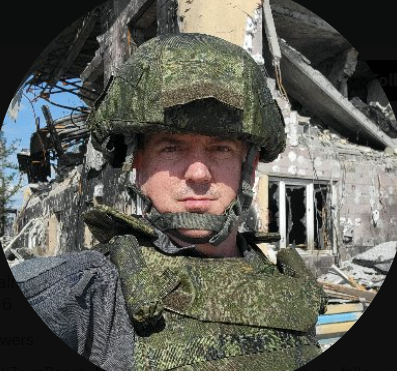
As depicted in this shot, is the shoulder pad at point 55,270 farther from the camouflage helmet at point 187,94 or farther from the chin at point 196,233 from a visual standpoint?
the camouflage helmet at point 187,94

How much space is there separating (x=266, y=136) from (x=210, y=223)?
22.3 inches

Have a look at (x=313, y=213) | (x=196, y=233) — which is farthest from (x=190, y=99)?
(x=313, y=213)

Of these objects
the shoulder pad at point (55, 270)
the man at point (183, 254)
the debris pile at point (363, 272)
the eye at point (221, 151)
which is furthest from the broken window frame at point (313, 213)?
the shoulder pad at point (55, 270)

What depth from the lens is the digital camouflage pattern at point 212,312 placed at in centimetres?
170

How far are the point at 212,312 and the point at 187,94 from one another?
96 cm

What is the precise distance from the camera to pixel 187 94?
1847 mm

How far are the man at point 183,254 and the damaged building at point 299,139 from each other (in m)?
3.73

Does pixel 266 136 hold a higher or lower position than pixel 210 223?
Answer: higher

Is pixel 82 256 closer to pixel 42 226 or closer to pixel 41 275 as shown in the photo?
pixel 41 275

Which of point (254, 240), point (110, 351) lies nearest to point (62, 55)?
point (254, 240)

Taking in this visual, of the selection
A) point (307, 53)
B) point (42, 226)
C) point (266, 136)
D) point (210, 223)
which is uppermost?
point (307, 53)

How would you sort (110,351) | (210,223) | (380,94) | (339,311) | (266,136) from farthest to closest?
(380,94) < (339,311) < (266,136) < (210,223) < (110,351)

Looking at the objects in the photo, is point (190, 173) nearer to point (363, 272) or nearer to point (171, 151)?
point (171, 151)

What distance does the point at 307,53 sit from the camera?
33.9ft
